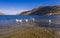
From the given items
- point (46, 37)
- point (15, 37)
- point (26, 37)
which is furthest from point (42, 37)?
point (15, 37)

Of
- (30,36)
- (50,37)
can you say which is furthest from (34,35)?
(50,37)

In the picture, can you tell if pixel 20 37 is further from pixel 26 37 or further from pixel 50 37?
pixel 50 37

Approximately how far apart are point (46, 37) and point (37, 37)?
97 centimetres

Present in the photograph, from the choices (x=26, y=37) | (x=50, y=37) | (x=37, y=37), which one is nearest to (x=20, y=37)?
(x=26, y=37)

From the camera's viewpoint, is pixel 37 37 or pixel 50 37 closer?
pixel 37 37

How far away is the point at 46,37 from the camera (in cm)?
1416

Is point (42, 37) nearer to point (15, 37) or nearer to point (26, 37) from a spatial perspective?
point (26, 37)

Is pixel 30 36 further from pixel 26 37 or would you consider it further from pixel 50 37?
pixel 50 37

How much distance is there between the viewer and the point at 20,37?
13.7 metres

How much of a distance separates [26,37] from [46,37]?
1773 mm

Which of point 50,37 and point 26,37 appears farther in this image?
point 50,37

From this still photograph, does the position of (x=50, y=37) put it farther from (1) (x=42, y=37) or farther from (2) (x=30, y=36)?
(2) (x=30, y=36)

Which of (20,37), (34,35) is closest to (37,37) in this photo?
(34,35)

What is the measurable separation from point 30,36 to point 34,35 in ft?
1.64
